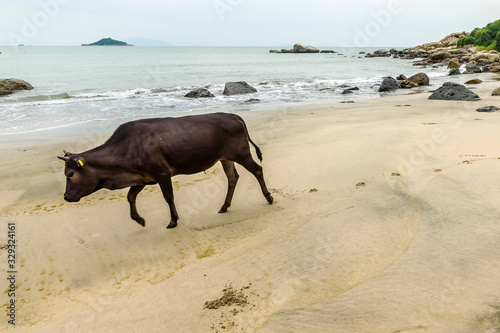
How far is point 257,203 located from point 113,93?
24.8 metres

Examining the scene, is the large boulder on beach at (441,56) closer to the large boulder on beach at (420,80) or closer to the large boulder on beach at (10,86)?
the large boulder on beach at (420,80)

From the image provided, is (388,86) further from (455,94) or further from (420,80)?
(455,94)

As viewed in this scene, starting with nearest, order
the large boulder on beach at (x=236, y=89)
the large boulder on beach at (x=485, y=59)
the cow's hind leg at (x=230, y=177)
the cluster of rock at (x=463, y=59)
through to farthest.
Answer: the cow's hind leg at (x=230, y=177) → the large boulder on beach at (x=236, y=89) → the cluster of rock at (x=463, y=59) → the large boulder on beach at (x=485, y=59)

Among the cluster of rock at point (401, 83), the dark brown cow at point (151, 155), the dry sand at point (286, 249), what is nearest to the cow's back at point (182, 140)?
the dark brown cow at point (151, 155)

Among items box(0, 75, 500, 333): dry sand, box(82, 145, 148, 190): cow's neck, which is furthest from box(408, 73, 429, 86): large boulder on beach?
box(82, 145, 148, 190): cow's neck

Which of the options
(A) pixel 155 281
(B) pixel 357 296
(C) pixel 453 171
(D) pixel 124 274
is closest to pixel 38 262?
(D) pixel 124 274

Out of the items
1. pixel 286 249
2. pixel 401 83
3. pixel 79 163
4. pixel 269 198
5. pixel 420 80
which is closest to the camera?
pixel 286 249

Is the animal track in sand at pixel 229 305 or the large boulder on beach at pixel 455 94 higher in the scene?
the large boulder on beach at pixel 455 94

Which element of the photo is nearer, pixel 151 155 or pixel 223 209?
pixel 151 155

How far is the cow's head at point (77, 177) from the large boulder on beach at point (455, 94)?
1811 cm

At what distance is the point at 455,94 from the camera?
1727 centimetres

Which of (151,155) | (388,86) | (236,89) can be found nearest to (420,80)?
(388,86)

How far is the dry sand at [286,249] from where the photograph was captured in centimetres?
312

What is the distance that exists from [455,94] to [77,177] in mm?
18556
